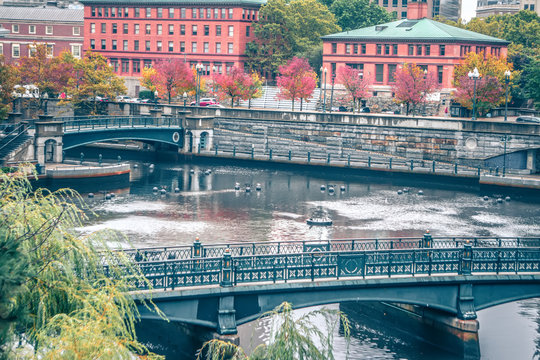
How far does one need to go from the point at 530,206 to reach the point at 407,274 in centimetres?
3575

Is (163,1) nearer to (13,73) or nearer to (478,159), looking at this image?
(13,73)

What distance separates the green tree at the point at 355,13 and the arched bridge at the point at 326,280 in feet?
319

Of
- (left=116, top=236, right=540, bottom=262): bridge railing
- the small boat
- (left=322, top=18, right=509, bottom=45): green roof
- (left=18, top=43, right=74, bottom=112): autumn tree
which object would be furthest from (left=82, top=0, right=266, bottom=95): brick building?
(left=116, top=236, right=540, bottom=262): bridge railing

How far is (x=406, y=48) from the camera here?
3952 inches

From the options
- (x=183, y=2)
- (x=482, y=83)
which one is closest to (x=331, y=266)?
(x=482, y=83)

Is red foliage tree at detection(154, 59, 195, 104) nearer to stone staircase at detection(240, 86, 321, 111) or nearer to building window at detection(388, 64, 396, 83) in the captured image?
stone staircase at detection(240, 86, 321, 111)

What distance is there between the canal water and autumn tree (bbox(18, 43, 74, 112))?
965 inches

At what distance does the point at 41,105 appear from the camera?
99.2 m

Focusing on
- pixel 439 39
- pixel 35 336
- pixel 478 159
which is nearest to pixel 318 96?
pixel 439 39

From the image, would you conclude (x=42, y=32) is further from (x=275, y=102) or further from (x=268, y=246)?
(x=268, y=246)

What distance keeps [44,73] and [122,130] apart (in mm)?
26604

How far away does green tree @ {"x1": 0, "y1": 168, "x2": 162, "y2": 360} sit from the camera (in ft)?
51.6

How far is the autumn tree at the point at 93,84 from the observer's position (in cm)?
9406

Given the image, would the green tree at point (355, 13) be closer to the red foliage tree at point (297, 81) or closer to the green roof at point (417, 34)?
the green roof at point (417, 34)
